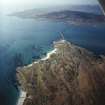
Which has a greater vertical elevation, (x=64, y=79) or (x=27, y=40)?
(x=27, y=40)

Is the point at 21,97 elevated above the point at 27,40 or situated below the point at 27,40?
below

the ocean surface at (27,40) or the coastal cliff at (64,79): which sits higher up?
the ocean surface at (27,40)

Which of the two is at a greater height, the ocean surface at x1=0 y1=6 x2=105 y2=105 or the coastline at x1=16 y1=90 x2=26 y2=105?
the ocean surface at x1=0 y1=6 x2=105 y2=105

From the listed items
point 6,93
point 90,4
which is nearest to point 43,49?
point 6,93

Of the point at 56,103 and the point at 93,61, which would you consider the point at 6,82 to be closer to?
the point at 56,103
